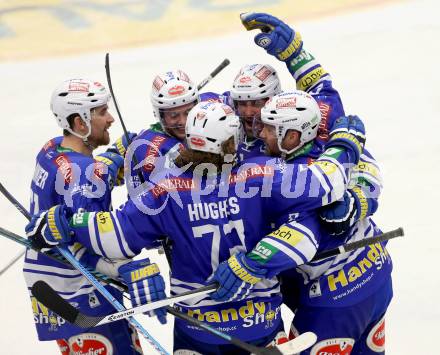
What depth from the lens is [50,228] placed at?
354 cm

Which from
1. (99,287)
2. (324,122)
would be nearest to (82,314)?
(99,287)

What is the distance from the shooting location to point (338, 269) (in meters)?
3.88

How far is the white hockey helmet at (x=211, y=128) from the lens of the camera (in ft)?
11.2

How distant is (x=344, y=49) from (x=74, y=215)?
5.80 m

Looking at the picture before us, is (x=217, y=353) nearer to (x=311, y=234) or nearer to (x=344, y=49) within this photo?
(x=311, y=234)

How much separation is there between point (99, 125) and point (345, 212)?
125cm

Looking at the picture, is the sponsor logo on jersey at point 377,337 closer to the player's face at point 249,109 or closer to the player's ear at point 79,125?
the player's face at point 249,109

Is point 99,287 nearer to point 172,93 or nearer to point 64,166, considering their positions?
point 64,166

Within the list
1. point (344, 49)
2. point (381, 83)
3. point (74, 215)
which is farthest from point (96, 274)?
point (344, 49)

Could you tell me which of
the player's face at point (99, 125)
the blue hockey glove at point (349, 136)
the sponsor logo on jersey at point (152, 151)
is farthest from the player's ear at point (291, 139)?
the player's face at point (99, 125)

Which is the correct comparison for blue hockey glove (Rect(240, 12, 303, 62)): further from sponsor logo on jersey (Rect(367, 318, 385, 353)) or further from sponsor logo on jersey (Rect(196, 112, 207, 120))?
sponsor logo on jersey (Rect(367, 318, 385, 353))

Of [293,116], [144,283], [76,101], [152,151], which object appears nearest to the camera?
[144,283]

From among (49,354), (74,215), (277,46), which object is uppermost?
(277,46)

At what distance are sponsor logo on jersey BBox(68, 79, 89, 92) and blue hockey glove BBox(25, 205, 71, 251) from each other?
0.68 m
